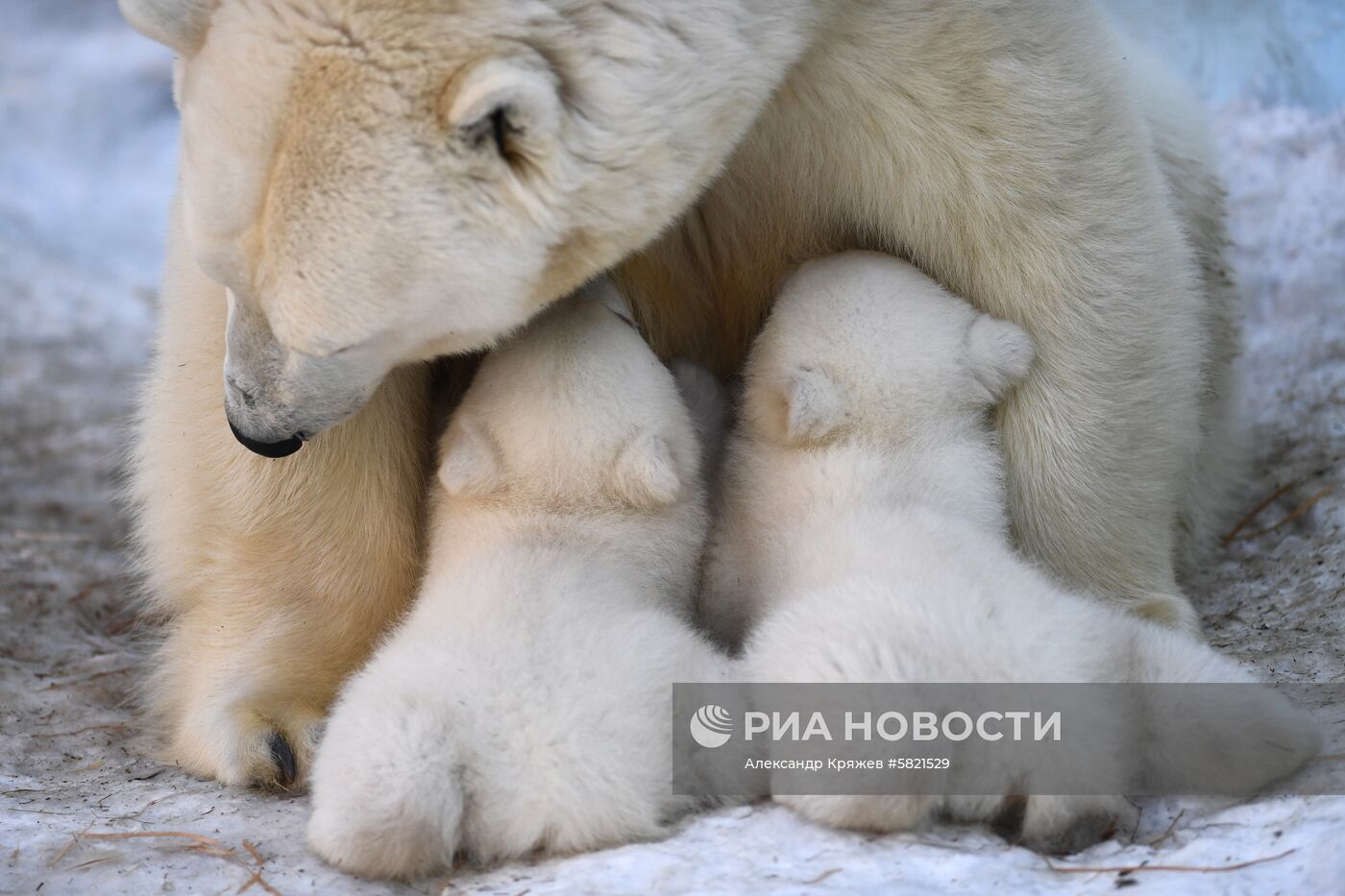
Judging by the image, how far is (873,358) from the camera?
2.68 meters

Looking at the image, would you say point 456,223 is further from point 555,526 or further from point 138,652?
point 138,652

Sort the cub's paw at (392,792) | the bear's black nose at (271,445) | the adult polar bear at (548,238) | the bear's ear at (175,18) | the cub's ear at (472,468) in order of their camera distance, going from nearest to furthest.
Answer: the cub's paw at (392,792), the adult polar bear at (548,238), the bear's ear at (175,18), the bear's black nose at (271,445), the cub's ear at (472,468)

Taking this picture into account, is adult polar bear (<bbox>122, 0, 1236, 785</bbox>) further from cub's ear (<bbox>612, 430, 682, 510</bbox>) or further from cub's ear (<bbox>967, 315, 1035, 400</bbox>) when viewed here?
cub's ear (<bbox>612, 430, 682, 510</bbox>)

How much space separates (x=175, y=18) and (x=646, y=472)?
3.54ft

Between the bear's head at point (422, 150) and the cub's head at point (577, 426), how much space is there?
25 centimetres

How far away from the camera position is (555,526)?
2.52 metres

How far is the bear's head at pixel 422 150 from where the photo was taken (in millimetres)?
2135

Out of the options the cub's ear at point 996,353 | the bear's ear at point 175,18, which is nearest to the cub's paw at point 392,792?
the bear's ear at point 175,18

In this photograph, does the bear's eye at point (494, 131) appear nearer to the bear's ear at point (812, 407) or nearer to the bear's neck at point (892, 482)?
the bear's ear at point (812, 407)

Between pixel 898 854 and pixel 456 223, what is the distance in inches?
44.7

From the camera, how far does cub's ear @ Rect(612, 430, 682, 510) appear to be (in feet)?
8.16

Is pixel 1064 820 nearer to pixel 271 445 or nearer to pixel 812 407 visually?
pixel 812 407

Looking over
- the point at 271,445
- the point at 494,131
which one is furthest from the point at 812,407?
the point at 271,445

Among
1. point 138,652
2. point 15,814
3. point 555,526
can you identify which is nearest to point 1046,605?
point 555,526
